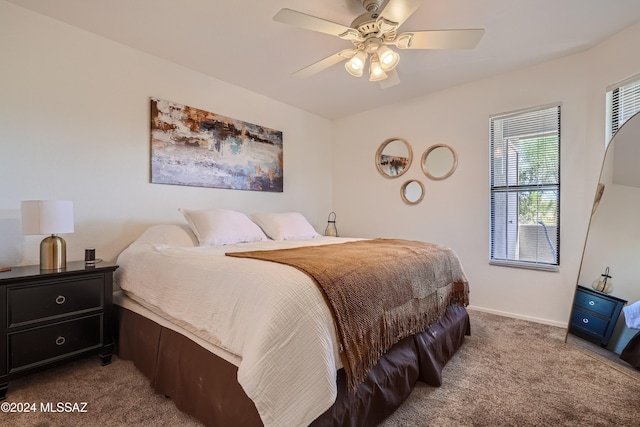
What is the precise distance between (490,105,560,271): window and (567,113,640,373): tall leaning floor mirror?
0.40 m

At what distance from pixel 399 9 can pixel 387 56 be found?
351mm

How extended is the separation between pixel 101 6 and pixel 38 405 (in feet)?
8.40

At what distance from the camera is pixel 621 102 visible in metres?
2.45

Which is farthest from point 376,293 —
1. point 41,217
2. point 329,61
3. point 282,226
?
point 41,217

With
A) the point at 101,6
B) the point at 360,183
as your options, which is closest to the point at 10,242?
the point at 101,6

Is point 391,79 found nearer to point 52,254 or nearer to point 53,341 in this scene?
point 52,254

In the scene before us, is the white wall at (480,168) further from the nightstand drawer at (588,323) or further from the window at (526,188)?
the nightstand drawer at (588,323)

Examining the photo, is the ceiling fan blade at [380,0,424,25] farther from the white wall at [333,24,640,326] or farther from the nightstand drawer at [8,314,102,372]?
the nightstand drawer at [8,314,102,372]

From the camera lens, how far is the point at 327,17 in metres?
2.20

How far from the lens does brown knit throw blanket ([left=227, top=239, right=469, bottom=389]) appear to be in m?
1.30

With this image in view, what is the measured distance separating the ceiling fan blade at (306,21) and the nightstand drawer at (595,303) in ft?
8.88

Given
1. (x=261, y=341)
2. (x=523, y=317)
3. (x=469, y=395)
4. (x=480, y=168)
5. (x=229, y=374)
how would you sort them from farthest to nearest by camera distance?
1. (x=480, y=168)
2. (x=523, y=317)
3. (x=469, y=395)
4. (x=229, y=374)
5. (x=261, y=341)

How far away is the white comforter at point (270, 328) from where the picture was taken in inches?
42.9

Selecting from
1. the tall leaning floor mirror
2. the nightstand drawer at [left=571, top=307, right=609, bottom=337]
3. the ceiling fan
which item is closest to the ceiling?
the ceiling fan
